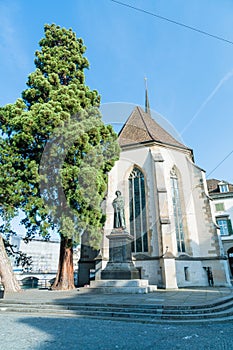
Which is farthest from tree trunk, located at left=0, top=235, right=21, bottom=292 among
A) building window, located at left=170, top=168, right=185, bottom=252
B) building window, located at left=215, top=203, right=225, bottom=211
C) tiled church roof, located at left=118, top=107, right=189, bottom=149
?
building window, located at left=215, top=203, right=225, bottom=211

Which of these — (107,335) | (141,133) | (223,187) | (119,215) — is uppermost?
(141,133)

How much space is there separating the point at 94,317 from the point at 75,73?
43.2 feet

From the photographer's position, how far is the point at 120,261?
11195 mm

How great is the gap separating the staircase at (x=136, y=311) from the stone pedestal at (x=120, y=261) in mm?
3983

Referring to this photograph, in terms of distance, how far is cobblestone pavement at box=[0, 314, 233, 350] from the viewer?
379 centimetres

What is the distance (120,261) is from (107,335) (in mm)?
6824

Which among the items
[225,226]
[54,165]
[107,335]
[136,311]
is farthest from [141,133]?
[107,335]

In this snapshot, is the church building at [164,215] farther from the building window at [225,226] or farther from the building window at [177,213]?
the building window at [225,226]

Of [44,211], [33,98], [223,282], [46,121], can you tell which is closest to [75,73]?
[33,98]

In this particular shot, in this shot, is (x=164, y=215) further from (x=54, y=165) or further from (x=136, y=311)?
(x=136, y=311)

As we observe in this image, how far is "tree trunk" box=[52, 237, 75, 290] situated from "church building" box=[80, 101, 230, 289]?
9.44ft

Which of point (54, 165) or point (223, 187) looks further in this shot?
point (223, 187)

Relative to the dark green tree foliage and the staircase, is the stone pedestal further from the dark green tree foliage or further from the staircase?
the staircase

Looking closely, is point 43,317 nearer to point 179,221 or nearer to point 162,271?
point 162,271
